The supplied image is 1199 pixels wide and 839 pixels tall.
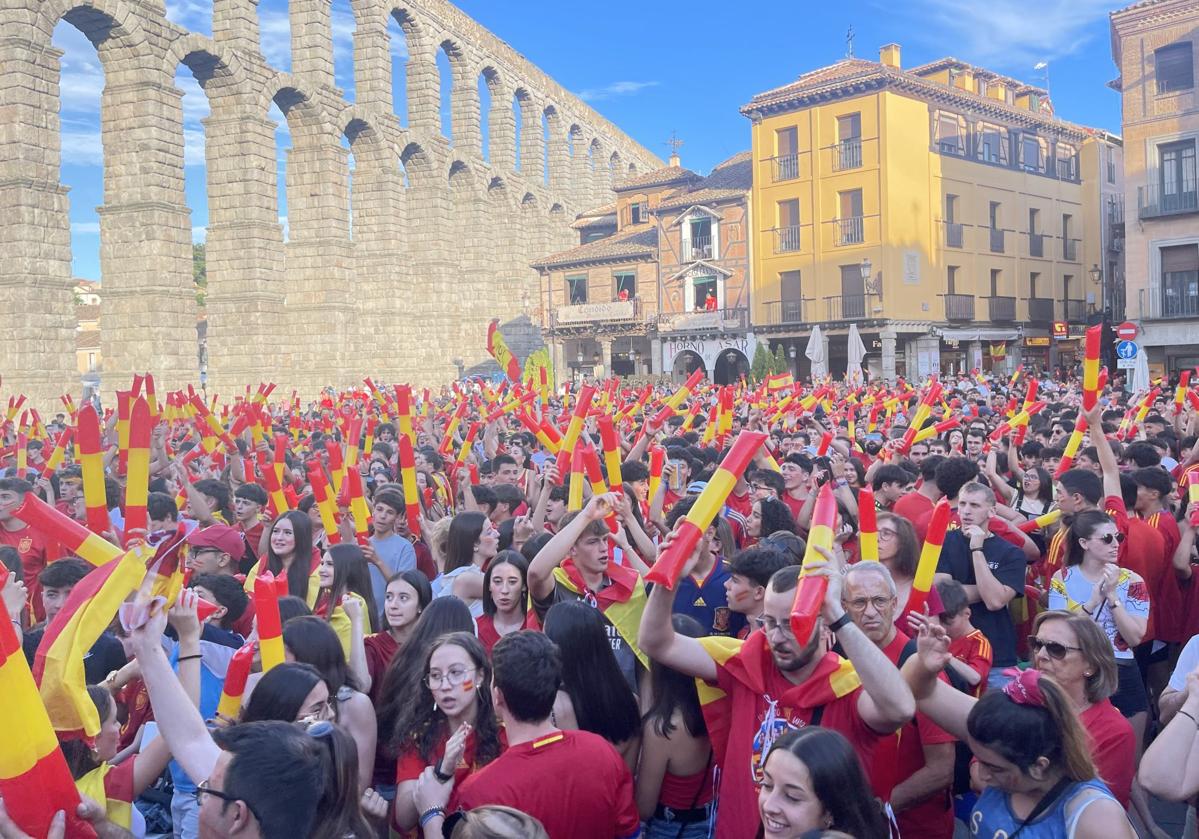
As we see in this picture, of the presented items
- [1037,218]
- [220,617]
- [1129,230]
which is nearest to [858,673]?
[220,617]

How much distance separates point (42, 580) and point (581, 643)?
285 cm

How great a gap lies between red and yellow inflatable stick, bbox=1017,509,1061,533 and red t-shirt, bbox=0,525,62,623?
19.7 ft

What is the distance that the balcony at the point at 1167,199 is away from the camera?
2948 cm

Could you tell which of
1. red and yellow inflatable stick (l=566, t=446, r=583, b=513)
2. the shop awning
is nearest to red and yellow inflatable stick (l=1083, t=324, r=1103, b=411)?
Answer: red and yellow inflatable stick (l=566, t=446, r=583, b=513)

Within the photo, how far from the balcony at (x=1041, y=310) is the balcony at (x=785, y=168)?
1144cm

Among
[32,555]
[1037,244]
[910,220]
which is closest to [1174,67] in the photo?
[910,220]

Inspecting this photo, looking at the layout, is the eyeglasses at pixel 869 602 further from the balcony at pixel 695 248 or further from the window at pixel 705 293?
the balcony at pixel 695 248

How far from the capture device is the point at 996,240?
40.0 meters

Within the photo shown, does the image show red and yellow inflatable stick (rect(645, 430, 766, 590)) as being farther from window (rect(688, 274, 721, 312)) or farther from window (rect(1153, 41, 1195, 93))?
window (rect(688, 274, 721, 312))

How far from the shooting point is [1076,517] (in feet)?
16.0

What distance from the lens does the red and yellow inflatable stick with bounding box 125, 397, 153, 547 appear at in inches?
170

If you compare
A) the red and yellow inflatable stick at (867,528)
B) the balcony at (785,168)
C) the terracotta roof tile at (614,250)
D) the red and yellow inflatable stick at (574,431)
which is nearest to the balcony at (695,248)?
the terracotta roof tile at (614,250)

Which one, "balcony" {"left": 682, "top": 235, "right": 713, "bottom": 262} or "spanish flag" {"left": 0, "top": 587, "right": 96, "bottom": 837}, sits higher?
"balcony" {"left": 682, "top": 235, "right": 713, "bottom": 262}

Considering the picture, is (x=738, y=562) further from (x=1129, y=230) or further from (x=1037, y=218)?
(x=1037, y=218)
